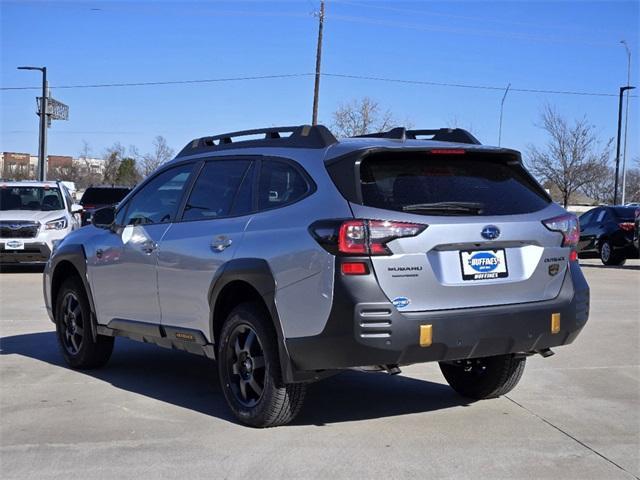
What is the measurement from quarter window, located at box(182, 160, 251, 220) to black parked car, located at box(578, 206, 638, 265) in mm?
16451

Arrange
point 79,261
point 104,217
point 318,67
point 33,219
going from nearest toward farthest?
point 104,217, point 79,261, point 33,219, point 318,67

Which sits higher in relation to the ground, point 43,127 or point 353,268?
point 43,127

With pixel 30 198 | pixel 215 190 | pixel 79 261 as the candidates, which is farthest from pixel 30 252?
pixel 215 190

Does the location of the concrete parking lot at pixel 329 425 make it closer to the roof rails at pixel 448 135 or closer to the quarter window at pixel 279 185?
the quarter window at pixel 279 185

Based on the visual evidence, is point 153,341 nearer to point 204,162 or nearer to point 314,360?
point 204,162

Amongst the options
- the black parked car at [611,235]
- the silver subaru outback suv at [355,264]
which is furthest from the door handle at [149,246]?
the black parked car at [611,235]

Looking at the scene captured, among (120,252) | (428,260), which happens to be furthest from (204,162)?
(428,260)

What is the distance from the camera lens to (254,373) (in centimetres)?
570

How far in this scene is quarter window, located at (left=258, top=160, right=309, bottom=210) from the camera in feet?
18.2

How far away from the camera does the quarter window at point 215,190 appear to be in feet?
20.2

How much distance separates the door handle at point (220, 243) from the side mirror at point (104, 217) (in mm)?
1758

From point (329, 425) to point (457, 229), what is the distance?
5.42 ft

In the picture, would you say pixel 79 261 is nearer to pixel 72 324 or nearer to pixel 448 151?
pixel 72 324

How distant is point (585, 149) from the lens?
50875 millimetres
